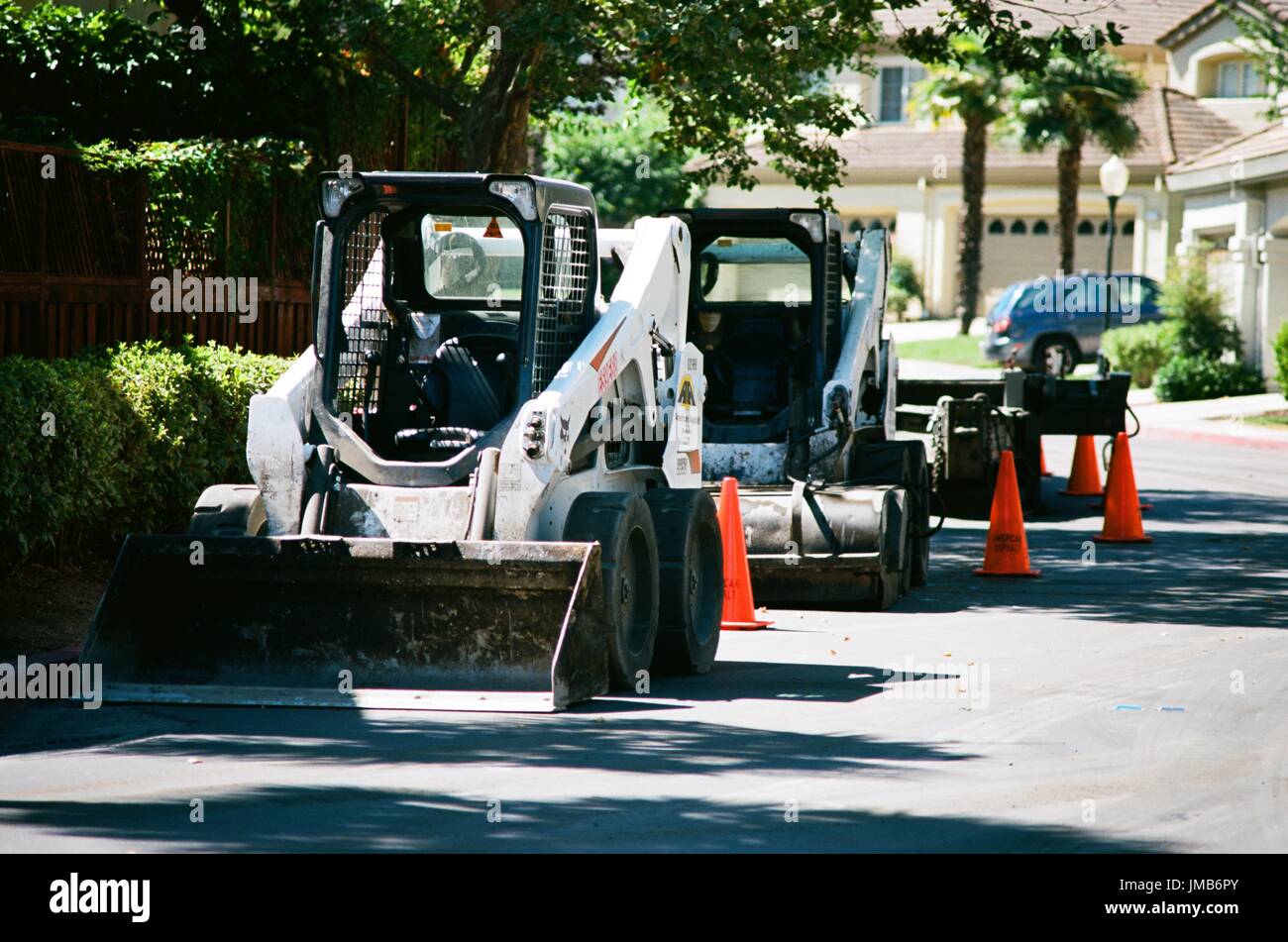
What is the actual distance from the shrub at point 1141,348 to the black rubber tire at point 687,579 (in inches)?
1089

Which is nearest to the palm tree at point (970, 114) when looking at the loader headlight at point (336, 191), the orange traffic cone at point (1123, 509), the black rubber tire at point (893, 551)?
the orange traffic cone at point (1123, 509)

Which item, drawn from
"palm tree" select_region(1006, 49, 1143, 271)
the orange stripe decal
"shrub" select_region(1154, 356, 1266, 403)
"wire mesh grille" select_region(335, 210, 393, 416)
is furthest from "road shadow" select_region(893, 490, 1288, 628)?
"palm tree" select_region(1006, 49, 1143, 271)

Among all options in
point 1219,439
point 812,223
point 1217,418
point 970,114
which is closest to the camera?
point 812,223

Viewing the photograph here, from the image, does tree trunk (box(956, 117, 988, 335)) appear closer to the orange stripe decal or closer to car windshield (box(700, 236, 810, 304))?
car windshield (box(700, 236, 810, 304))

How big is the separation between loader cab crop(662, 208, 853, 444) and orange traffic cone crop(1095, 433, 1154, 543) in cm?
379

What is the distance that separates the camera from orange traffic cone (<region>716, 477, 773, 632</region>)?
12055 mm

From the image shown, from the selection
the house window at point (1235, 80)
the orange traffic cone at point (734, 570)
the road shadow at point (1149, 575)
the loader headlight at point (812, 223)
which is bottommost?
the road shadow at point (1149, 575)

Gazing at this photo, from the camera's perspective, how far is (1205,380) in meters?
35.8

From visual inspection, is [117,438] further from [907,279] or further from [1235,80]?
[907,279]

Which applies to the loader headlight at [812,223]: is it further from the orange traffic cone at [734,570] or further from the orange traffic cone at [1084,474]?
the orange traffic cone at [1084,474]

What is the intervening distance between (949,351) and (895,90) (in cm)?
1643

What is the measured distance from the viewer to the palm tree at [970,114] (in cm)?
4638

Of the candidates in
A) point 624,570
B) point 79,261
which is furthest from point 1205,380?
point 624,570
